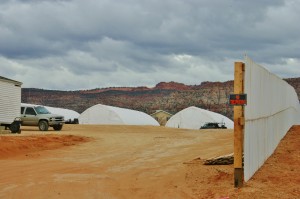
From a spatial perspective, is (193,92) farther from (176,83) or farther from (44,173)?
(44,173)

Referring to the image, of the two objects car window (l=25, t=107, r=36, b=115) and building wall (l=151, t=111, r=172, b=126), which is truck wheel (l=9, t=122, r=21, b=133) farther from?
building wall (l=151, t=111, r=172, b=126)

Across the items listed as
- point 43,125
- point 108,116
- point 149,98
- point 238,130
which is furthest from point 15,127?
point 149,98

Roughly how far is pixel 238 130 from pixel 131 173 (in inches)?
155

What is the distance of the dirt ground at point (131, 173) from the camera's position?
10.3m

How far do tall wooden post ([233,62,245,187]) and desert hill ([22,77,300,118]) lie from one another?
274 ft

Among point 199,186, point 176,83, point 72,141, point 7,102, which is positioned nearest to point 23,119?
point 7,102

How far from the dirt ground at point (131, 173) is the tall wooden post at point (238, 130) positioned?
0.28 metres

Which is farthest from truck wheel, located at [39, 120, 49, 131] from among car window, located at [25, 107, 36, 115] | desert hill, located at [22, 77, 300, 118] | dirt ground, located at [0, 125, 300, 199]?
desert hill, located at [22, 77, 300, 118]

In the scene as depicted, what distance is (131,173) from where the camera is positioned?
13.2 meters

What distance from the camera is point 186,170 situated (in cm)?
1345

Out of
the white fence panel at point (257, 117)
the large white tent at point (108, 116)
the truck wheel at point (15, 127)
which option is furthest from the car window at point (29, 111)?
the white fence panel at point (257, 117)

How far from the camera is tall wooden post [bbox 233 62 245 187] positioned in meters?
Answer: 10.3

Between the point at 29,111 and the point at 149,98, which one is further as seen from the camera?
the point at 149,98

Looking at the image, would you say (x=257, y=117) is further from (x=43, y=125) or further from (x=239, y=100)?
(x=43, y=125)
